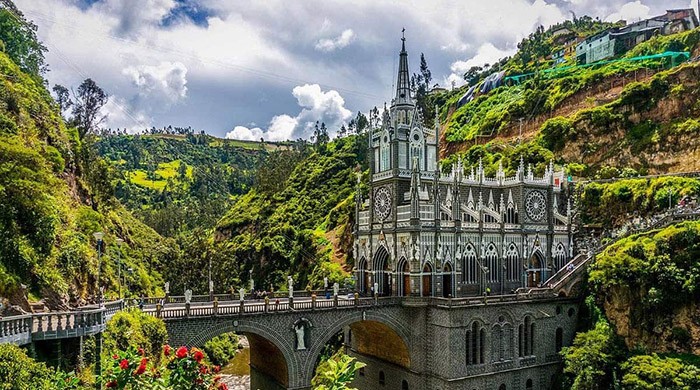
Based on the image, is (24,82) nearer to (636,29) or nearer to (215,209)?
(215,209)

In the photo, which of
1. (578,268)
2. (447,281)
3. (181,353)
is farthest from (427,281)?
(181,353)

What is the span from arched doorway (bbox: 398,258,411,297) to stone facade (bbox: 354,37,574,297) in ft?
0.24

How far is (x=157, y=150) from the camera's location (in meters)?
187

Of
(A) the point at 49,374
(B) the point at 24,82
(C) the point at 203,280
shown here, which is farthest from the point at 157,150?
(A) the point at 49,374

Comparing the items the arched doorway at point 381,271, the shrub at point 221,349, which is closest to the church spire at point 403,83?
the arched doorway at point 381,271

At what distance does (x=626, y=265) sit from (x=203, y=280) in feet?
137

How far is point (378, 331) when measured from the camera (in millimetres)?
40812

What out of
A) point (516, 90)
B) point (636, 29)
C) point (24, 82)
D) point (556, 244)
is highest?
point (636, 29)

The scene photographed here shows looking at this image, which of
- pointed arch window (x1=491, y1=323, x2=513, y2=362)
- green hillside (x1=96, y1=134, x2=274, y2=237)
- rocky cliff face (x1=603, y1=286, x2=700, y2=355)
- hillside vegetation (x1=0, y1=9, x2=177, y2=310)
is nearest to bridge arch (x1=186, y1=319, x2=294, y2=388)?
hillside vegetation (x1=0, y1=9, x2=177, y2=310)

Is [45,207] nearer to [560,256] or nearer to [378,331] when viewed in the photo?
[378,331]

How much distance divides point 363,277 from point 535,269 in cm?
1398

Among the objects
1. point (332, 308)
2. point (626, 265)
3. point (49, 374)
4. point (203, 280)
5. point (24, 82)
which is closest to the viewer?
point (49, 374)

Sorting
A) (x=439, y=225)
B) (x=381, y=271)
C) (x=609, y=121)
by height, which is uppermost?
(x=609, y=121)

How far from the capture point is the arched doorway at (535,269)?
4366 cm
